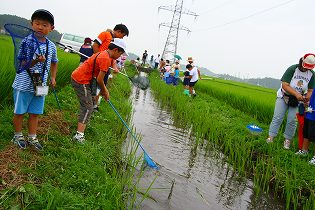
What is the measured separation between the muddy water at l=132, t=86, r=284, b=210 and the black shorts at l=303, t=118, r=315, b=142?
1225 mm

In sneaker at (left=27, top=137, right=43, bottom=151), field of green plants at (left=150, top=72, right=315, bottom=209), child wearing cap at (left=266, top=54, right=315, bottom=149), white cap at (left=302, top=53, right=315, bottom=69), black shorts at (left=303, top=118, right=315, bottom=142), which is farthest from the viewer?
child wearing cap at (left=266, top=54, right=315, bottom=149)

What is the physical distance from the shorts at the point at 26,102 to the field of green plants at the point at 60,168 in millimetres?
372

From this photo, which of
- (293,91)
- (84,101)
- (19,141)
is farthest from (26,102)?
(293,91)

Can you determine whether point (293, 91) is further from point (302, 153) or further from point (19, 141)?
point (19, 141)

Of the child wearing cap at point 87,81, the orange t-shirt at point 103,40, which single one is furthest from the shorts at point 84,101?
the orange t-shirt at point 103,40

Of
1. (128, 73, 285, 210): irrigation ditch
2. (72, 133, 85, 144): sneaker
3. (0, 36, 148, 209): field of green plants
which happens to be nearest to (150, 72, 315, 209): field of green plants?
(128, 73, 285, 210): irrigation ditch

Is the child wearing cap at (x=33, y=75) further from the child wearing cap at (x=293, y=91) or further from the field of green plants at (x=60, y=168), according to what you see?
the child wearing cap at (x=293, y=91)

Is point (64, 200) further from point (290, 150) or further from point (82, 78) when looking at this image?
point (290, 150)

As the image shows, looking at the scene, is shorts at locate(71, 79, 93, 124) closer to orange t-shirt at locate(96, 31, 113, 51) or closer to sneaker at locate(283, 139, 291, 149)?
orange t-shirt at locate(96, 31, 113, 51)

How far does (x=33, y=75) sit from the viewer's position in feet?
9.76

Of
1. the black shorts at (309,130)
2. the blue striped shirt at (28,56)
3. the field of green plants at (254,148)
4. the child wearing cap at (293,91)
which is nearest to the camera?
the blue striped shirt at (28,56)

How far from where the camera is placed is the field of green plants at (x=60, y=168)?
2264mm

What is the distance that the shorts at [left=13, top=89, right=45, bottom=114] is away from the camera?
2.93m

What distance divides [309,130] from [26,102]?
3.95 metres
